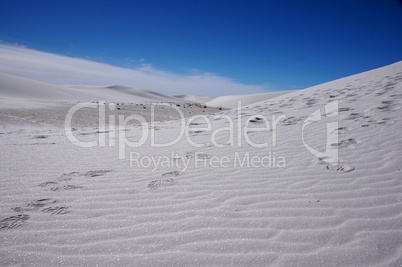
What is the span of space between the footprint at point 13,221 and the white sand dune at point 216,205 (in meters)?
0.02

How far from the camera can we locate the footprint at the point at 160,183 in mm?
2794

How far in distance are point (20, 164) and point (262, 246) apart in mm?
3982

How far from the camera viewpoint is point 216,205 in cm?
229

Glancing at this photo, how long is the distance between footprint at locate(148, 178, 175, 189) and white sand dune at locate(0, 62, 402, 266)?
0.04 ft

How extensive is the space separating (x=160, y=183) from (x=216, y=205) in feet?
2.92

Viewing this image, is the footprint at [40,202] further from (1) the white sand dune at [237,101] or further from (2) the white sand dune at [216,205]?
(1) the white sand dune at [237,101]

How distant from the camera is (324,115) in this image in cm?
521

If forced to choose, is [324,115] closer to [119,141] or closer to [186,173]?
[186,173]

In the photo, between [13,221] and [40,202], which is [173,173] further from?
[13,221]

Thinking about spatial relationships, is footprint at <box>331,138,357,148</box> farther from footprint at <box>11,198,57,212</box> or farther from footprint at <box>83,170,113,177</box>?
footprint at <box>11,198,57,212</box>

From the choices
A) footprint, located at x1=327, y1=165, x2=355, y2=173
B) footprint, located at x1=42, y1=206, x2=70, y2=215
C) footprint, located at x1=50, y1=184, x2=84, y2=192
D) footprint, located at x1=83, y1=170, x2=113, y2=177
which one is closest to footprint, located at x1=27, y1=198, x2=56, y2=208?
footprint, located at x1=42, y1=206, x2=70, y2=215

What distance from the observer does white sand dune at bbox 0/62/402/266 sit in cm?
169

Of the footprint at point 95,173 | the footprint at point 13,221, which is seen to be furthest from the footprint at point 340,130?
the footprint at point 13,221

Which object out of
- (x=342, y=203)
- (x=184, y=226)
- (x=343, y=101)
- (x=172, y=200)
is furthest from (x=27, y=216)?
(x=343, y=101)
